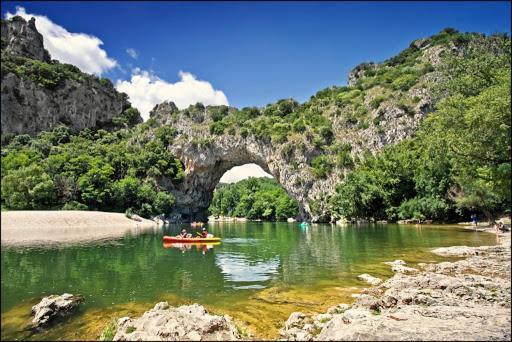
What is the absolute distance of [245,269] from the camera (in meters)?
16.8

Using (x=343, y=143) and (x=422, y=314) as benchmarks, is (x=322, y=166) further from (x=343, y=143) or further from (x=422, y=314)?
(x=422, y=314)

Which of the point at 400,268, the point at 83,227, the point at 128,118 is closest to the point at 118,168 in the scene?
the point at 83,227

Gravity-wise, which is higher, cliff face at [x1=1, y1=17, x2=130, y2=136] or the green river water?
cliff face at [x1=1, y1=17, x2=130, y2=136]

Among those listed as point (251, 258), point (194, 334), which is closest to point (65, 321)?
point (194, 334)

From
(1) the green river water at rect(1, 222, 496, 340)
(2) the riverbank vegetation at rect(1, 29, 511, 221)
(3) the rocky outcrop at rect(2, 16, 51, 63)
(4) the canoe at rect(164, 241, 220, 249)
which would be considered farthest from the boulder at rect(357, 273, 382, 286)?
(3) the rocky outcrop at rect(2, 16, 51, 63)

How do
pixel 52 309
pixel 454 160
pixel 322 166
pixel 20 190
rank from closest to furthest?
pixel 20 190 < pixel 52 309 < pixel 454 160 < pixel 322 166

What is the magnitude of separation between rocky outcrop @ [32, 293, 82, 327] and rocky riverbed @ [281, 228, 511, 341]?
581cm

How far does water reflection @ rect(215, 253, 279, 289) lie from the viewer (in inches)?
565

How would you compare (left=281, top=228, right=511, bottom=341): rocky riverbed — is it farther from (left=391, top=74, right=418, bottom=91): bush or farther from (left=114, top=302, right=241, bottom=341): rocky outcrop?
(left=391, top=74, right=418, bottom=91): bush

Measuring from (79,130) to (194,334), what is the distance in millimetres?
83643

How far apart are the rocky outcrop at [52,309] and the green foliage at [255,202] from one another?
84928 mm

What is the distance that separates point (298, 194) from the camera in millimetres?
69125

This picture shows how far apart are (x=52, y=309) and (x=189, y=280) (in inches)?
239

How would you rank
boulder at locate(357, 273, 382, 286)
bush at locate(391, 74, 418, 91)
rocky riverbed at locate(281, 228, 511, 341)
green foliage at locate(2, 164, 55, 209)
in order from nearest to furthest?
green foliage at locate(2, 164, 55, 209) → rocky riverbed at locate(281, 228, 511, 341) → boulder at locate(357, 273, 382, 286) → bush at locate(391, 74, 418, 91)
